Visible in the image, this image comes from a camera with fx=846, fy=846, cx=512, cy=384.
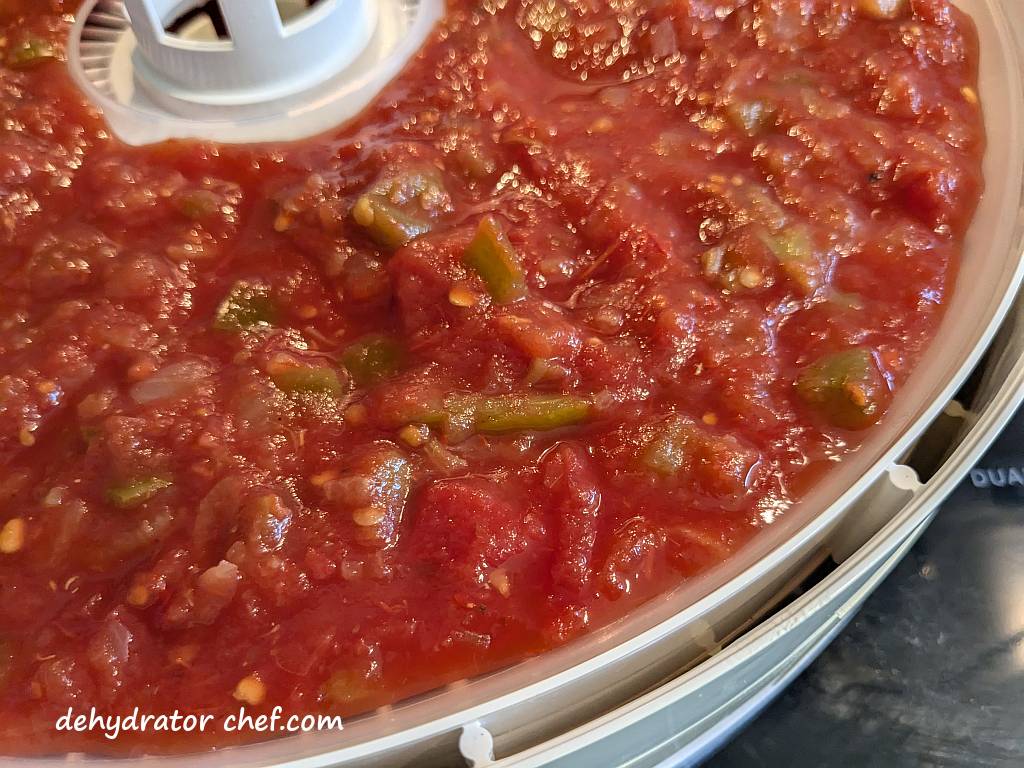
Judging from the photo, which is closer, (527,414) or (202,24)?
(527,414)

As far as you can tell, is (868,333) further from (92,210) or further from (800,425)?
(92,210)

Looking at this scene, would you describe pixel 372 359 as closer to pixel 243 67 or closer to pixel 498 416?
pixel 498 416

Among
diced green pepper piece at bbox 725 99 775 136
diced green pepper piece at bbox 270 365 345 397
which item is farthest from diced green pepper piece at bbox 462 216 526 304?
diced green pepper piece at bbox 725 99 775 136

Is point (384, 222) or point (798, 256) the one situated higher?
point (384, 222)

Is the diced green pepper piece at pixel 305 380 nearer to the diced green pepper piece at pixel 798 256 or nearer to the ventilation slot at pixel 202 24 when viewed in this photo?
the diced green pepper piece at pixel 798 256

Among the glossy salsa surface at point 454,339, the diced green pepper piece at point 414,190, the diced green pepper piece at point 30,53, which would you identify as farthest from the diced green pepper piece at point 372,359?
the diced green pepper piece at point 30,53

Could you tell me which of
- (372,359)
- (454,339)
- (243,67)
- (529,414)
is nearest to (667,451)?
(529,414)

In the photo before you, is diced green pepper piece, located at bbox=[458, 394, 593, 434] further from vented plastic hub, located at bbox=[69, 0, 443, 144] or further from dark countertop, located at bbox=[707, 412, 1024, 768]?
vented plastic hub, located at bbox=[69, 0, 443, 144]
